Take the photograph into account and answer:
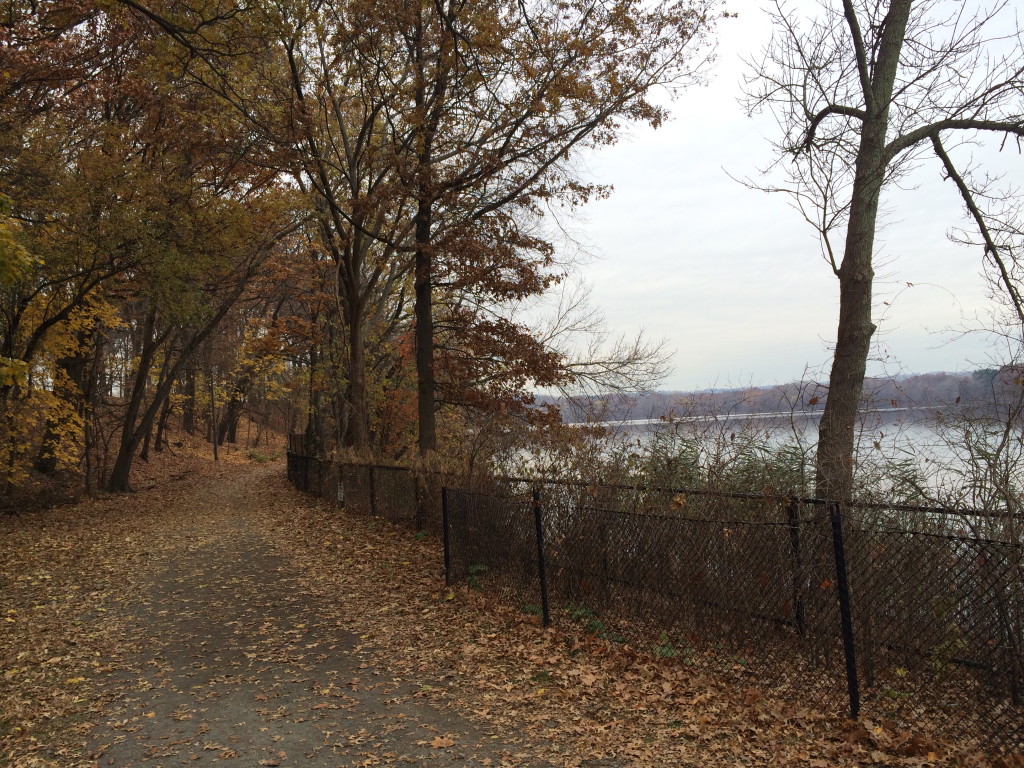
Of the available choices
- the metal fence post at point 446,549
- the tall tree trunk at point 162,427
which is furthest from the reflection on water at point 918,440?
the tall tree trunk at point 162,427

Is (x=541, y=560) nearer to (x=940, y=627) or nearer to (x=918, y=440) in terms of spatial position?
(x=940, y=627)

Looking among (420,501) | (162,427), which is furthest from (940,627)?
(162,427)

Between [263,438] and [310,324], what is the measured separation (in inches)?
1118

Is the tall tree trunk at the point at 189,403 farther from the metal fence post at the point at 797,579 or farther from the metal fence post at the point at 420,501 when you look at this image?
the metal fence post at the point at 797,579

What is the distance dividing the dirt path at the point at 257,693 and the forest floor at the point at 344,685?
2cm

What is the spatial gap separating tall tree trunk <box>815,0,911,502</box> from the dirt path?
5.88m

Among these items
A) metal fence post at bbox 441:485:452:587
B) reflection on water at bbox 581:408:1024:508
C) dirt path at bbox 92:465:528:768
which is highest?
reflection on water at bbox 581:408:1024:508

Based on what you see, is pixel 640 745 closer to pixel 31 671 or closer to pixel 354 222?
pixel 31 671

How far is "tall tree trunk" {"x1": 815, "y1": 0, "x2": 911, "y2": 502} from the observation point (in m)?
8.60

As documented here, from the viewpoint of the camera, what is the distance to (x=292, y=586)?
908 cm

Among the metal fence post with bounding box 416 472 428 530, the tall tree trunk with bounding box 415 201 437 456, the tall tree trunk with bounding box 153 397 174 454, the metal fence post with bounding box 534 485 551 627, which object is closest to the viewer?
the metal fence post with bounding box 534 485 551 627

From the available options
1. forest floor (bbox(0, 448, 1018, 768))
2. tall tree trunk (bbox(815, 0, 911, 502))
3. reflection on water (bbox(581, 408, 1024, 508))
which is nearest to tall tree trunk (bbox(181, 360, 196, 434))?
forest floor (bbox(0, 448, 1018, 768))

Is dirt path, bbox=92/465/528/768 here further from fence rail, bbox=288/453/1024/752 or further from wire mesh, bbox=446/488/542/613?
fence rail, bbox=288/453/1024/752

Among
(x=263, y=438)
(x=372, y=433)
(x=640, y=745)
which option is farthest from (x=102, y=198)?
(x=263, y=438)
